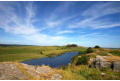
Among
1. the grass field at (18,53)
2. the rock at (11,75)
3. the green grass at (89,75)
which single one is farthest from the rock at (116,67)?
the grass field at (18,53)

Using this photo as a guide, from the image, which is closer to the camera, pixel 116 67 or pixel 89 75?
pixel 89 75

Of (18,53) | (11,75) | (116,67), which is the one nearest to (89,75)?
(116,67)

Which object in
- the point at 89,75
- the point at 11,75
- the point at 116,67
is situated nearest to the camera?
the point at 11,75

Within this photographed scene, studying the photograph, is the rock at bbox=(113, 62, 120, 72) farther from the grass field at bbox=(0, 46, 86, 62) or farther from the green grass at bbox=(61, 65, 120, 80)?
the grass field at bbox=(0, 46, 86, 62)

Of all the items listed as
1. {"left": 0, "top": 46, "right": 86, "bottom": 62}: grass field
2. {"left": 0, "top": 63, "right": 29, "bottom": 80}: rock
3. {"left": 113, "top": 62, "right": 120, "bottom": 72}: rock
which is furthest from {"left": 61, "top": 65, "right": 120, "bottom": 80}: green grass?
{"left": 0, "top": 46, "right": 86, "bottom": 62}: grass field

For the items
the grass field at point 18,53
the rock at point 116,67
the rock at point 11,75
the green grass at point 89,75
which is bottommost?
the grass field at point 18,53

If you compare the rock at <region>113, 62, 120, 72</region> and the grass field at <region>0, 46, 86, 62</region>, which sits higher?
the rock at <region>113, 62, 120, 72</region>

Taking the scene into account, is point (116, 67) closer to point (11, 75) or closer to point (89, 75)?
point (89, 75)

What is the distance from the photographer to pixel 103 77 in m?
3.97

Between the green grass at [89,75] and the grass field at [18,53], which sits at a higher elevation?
the green grass at [89,75]

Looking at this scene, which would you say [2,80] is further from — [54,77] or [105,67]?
[105,67]

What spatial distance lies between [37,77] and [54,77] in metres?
0.91

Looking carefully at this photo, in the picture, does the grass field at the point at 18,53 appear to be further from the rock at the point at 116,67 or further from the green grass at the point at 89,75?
the rock at the point at 116,67

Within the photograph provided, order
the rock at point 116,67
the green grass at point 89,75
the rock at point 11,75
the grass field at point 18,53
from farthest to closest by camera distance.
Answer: the grass field at point 18,53 < the rock at point 116,67 < the green grass at point 89,75 < the rock at point 11,75
